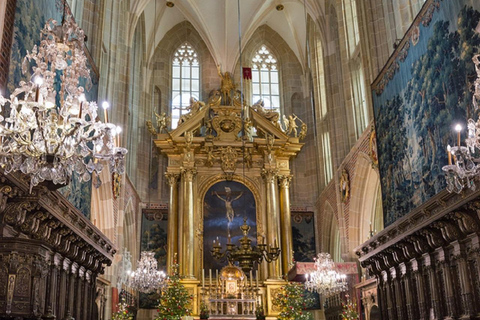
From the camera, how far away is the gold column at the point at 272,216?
1864 cm

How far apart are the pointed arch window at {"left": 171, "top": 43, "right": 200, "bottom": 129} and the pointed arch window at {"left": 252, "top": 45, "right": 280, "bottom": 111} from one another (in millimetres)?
2493

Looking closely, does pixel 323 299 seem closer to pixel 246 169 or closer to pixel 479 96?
pixel 246 169

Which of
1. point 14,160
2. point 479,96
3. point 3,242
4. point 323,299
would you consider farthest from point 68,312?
Result: point 323,299

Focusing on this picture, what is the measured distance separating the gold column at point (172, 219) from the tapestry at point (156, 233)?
0.70m

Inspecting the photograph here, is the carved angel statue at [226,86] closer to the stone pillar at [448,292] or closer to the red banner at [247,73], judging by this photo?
the red banner at [247,73]

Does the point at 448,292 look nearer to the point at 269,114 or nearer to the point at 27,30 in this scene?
the point at 27,30

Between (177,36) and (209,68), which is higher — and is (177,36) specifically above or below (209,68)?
above

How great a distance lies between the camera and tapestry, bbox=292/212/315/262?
2005cm

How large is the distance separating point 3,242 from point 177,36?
17582 millimetres

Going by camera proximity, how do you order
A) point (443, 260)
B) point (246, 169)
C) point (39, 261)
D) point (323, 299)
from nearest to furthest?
point (39, 261) < point (443, 260) < point (323, 299) < point (246, 169)

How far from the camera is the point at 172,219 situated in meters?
19.3

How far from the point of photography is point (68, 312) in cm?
919

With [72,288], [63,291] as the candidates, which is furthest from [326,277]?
[63,291]

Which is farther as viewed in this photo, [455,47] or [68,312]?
[68,312]
